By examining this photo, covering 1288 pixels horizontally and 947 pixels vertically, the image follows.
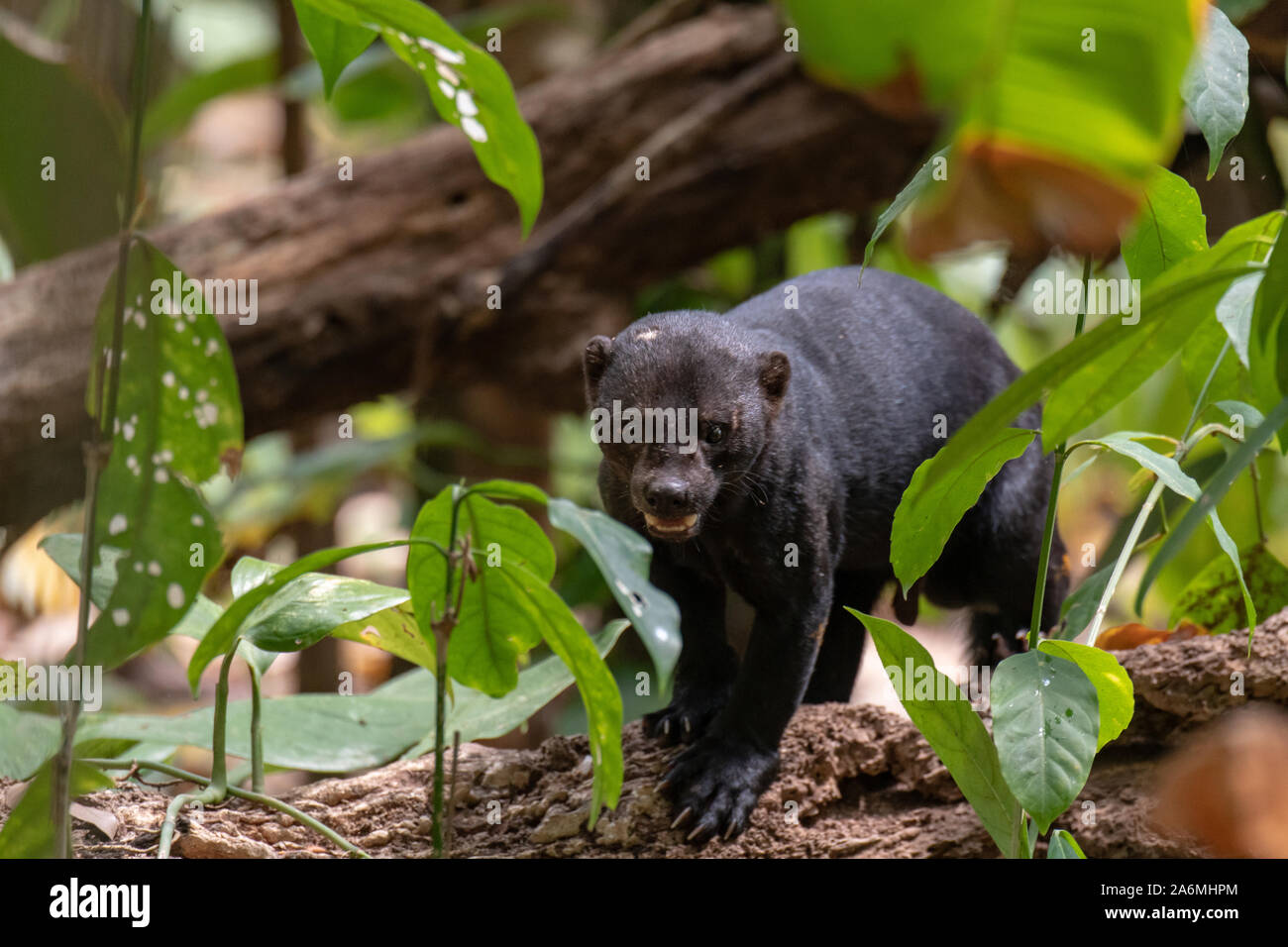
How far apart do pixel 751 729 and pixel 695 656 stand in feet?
1.58

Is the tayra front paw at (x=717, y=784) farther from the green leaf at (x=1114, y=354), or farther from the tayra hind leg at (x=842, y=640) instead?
the green leaf at (x=1114, y=354)

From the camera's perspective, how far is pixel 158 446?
2.18 m

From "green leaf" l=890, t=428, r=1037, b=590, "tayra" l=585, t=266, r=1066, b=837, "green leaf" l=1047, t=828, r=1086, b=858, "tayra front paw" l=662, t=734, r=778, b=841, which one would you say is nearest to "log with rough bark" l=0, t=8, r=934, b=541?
"tayra" l=585, t=266, r=1066, b=837

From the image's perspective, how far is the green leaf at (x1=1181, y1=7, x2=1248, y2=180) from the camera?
1.95m

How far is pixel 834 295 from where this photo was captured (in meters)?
3.34

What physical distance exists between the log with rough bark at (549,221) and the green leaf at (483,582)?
2444 mm

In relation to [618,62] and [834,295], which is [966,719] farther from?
[618,62]

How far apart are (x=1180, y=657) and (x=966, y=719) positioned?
909mm

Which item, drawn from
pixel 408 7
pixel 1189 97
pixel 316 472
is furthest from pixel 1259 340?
pixel 316 472

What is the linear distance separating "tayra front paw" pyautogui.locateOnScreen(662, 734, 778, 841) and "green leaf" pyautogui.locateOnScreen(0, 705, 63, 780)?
1266mm

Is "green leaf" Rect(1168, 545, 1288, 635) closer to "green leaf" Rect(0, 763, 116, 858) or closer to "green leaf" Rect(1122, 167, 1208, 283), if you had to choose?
"green leaf" Rect(1122, 167, 1208, 283)
